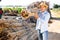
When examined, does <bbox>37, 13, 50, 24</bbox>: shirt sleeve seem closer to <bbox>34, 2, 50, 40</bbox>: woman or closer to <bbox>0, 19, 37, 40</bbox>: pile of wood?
<bbox>34, 2, 50, 40</bbox>: woman

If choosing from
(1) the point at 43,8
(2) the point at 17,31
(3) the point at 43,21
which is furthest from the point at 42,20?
(2) the point at 17,31

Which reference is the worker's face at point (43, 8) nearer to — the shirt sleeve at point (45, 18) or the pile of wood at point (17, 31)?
the shirt sleeve at point (45, 18)

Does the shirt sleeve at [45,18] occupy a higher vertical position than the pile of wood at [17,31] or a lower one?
higher

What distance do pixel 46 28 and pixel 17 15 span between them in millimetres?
404

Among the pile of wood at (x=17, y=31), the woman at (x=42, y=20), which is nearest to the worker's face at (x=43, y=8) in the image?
the woman at (x=42, y=20)

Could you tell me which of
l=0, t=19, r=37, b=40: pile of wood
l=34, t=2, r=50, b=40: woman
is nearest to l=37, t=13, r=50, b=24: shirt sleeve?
l=34, t=2, r=50, b=40: woman

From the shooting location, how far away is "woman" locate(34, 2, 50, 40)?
1915 mm

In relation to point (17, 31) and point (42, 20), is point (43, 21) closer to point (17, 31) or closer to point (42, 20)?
point (42, 20)

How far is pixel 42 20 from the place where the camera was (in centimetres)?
193

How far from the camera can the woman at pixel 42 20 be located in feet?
6.28

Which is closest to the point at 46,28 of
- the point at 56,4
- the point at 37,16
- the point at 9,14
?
the point at 37,16

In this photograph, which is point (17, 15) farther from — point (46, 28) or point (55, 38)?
point (55, 38)

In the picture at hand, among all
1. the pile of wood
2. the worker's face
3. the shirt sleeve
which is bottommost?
the pile of wood

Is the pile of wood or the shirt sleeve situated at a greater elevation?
the shirt sleeve
